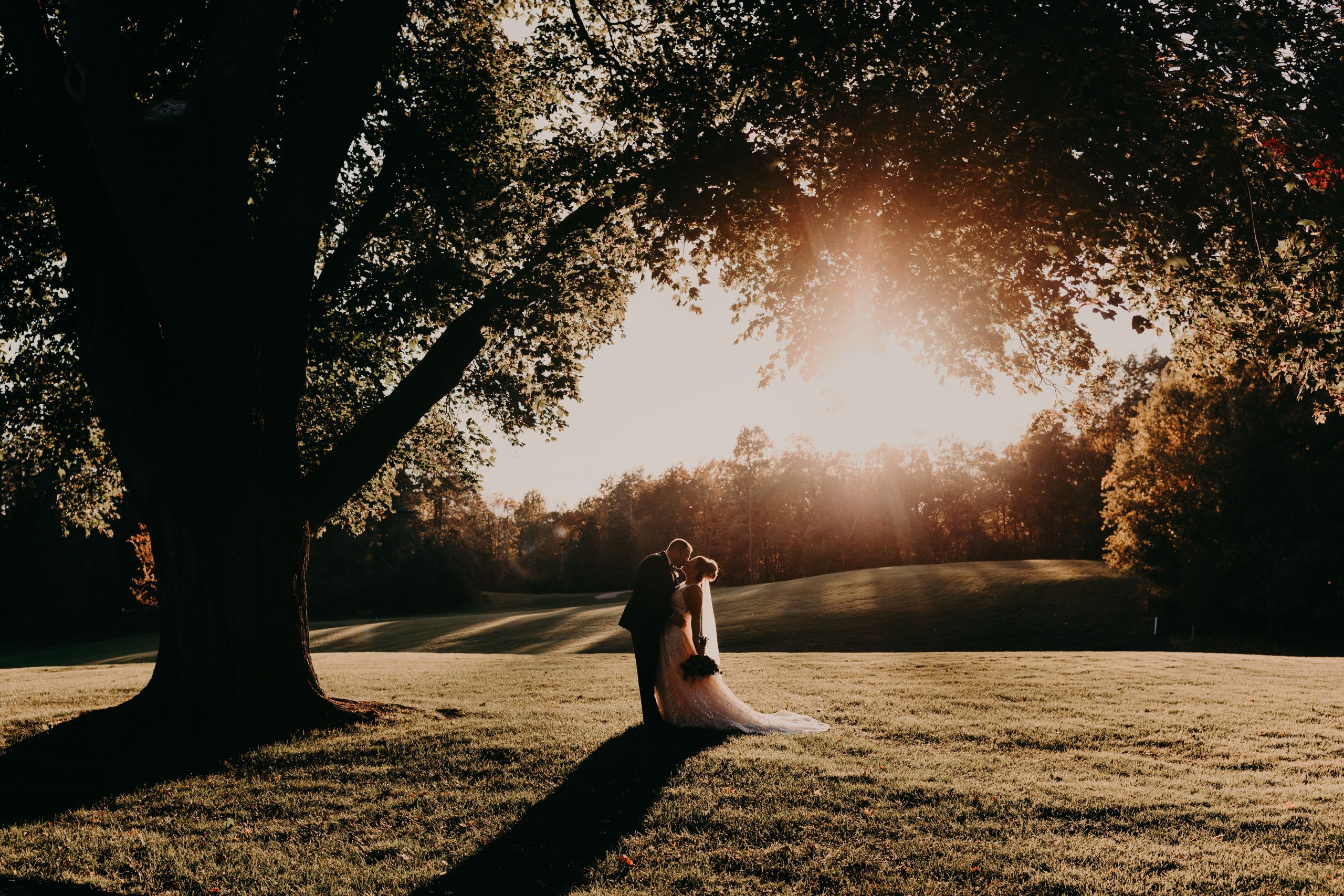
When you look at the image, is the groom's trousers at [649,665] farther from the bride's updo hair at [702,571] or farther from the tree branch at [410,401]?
the tree branch at [410,401]

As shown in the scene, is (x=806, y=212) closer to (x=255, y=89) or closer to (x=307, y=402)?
(x=255, y=89)

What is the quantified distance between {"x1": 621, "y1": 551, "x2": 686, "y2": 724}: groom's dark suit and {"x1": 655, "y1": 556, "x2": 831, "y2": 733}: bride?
88 millimetres

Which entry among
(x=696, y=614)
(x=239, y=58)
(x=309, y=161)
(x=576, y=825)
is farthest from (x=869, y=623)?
(x=239, y=58)

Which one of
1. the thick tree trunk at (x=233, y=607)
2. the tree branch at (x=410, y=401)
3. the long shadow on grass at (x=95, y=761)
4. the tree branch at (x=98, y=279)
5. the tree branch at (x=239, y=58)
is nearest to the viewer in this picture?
the long shadow on grass at (x=95, y=761)

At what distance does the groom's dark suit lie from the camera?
352 inches

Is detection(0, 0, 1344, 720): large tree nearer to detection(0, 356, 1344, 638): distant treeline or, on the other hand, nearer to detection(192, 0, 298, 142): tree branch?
detection(192, 0, 298, 142): tree branch

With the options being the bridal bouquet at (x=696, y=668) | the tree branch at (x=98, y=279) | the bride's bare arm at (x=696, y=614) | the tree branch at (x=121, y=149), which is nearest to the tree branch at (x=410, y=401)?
the tree branch at (x=98, y=279)

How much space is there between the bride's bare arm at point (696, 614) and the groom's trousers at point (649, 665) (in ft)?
1.34

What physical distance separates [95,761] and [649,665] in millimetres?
5797

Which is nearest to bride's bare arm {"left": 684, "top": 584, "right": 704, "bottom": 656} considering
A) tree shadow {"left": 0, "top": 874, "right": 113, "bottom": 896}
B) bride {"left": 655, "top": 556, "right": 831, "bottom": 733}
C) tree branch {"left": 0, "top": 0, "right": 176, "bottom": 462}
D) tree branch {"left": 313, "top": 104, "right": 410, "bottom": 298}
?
bride {"left": 655, "top": 556, "right": 831, "bottom": 733}

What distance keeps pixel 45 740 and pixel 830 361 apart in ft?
34.3

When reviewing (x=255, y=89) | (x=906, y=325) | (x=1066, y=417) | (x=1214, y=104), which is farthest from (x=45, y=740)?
(x=1214, y=104)

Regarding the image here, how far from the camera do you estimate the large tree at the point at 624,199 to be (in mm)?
7414

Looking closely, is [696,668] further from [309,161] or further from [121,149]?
[121,149]
